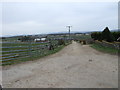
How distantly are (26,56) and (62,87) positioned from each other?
5.71m

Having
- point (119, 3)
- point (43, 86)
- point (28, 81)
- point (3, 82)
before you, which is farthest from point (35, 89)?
point (119, 3)

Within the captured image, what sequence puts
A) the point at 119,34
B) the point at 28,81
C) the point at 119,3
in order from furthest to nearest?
the point at 119,34
the point at 119,3
the point at 28,81

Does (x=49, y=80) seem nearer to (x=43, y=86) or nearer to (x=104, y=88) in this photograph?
(x=43, y=86)

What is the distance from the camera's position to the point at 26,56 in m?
8.50

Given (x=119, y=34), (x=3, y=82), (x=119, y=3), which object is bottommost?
(x=3, y=82)

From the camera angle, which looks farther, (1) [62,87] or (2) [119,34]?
(2) [119,34]

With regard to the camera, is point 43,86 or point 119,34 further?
point 119,34

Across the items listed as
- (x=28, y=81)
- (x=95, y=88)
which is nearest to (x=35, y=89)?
(x=28, y=81)

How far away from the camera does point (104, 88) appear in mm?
3338

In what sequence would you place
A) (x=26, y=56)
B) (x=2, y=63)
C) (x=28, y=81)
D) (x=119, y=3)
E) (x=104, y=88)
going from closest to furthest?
(x=104, y=88)
(x=28, y=81)
(x=2, y=63)
(x=26, y=56)
(x=119, y=3)

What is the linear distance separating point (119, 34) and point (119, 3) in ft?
25.9

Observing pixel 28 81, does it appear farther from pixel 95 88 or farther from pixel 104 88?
pixel 104 88

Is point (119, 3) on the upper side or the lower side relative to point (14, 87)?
upper

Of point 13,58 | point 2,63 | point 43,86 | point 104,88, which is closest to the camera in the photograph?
point 104,88
